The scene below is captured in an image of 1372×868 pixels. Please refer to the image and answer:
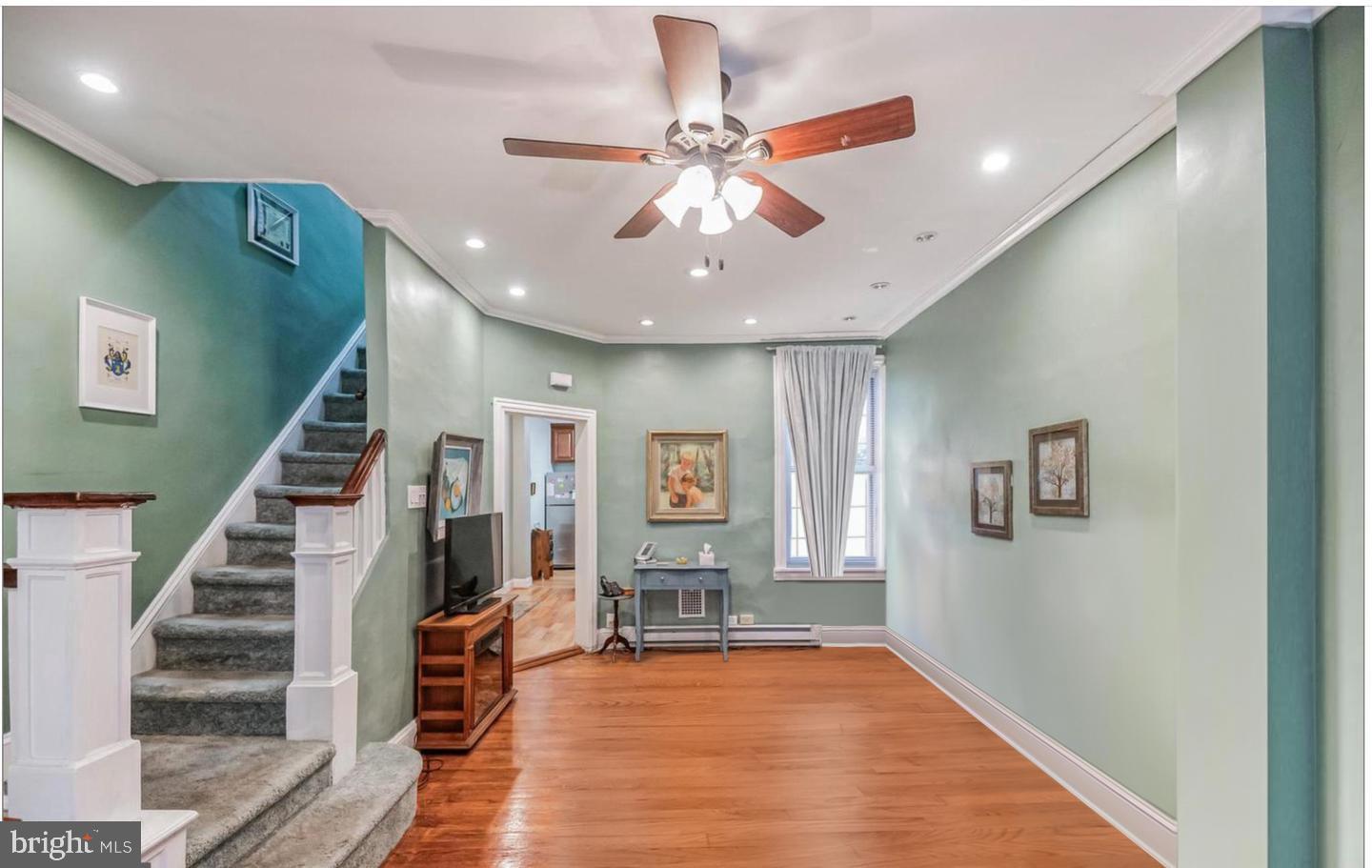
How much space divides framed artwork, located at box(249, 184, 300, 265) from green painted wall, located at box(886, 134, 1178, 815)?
166 inches

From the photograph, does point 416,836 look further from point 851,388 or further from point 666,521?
point 851,388

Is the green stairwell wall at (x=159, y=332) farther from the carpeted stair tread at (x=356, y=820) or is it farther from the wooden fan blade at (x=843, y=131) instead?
the wooden fan blade at (x=843, y=131)

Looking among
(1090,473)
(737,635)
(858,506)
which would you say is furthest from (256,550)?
(858,506)

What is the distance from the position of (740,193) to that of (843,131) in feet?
1.19

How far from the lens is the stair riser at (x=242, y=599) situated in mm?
2873

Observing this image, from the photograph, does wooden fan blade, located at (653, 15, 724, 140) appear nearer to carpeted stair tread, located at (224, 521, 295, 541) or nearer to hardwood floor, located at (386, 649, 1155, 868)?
hardwood floor, located at (386, 649, 1155, 868)

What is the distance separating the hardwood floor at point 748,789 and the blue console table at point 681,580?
0.71 meters

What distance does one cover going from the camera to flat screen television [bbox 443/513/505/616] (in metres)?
3.31

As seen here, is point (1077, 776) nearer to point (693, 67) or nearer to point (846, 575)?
point (846, 575)

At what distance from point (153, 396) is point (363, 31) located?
6.75 ft

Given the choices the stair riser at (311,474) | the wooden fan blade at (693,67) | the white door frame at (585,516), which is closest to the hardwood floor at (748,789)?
the white door frame at (585,516)

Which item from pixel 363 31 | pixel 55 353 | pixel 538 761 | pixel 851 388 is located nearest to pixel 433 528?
pixel 538 761

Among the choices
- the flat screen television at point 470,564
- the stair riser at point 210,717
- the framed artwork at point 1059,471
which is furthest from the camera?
the flat screen television at point 470,564

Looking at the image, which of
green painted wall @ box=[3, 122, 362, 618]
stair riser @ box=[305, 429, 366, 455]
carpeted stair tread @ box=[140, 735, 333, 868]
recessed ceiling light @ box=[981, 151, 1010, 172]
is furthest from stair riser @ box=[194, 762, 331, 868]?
recessed ceiling light @ box=[981, 151, 1010, 172]
